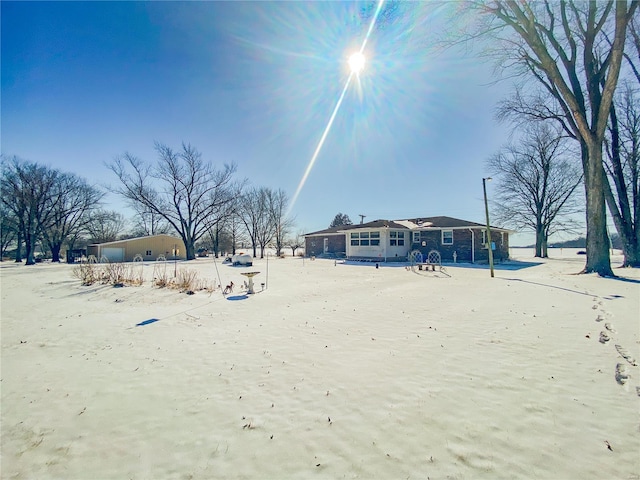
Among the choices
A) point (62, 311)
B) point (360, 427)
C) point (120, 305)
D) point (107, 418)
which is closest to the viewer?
point (360, 427)

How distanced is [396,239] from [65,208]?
43380 mm

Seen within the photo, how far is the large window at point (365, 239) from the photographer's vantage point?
81.6 ft

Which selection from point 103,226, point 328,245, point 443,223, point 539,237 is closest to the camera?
point 443,223

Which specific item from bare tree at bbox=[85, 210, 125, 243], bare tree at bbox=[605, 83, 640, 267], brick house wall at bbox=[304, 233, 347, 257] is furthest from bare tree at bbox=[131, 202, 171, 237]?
bare tree at bbox=[605, 83, 640, 267]

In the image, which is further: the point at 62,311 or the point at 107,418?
the point at 62,311

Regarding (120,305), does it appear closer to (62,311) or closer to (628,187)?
(62,311)

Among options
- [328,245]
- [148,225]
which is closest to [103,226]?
[148,225]

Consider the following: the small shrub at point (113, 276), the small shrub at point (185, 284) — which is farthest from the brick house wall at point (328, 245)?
the small shrub at point (113, 276)

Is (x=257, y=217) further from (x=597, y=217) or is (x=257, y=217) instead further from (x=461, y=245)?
(x=597, y=217)

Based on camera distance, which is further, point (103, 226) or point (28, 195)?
point (103, 226)

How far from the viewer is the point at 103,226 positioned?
1719 inches

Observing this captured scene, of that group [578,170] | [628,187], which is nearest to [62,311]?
[628,187]

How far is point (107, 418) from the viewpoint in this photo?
9.41 feet

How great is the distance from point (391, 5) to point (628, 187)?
20.3 m
